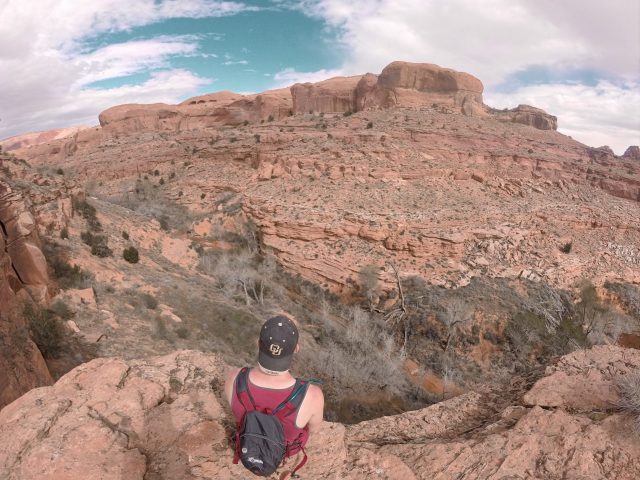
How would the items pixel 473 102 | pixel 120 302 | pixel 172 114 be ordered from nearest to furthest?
pixel 120 302 → pixel 473 102 → pixel 172 114

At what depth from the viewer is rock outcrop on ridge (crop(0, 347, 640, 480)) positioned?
2.67 m

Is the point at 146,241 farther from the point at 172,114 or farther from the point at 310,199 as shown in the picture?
the point at 172,114

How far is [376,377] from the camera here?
39.3 ft

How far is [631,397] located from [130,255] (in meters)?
13.7

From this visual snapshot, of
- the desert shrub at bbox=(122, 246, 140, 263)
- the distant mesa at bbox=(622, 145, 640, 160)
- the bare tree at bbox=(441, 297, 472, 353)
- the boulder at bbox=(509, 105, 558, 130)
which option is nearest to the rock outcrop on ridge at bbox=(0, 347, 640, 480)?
the desert shrub at bbox=(122, 246, 140, 263)

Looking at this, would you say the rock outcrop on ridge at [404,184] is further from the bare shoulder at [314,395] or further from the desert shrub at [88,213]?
the bare shoulder at [314,395]

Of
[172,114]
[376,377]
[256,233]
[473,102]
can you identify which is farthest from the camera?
[172,114]

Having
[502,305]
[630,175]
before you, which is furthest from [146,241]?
[630,175]

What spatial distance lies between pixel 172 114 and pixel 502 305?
1457 inches

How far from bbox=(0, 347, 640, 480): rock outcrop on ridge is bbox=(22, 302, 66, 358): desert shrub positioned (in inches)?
157

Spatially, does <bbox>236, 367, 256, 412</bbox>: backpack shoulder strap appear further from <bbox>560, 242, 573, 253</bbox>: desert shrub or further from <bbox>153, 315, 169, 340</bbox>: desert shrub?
<bbox>560, 242, 573, 253</bbox>: desert shrub

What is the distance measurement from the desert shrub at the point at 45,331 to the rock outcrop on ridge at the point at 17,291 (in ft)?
1.04

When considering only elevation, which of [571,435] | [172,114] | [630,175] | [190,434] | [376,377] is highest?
[172,114]

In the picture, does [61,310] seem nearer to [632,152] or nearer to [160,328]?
[160,328]
